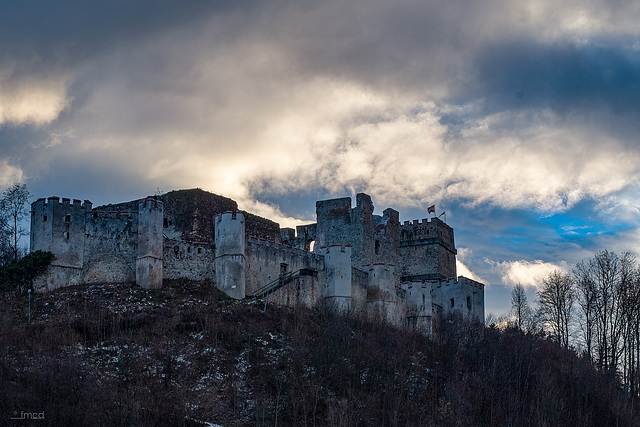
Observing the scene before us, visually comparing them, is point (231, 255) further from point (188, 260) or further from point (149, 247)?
point (149, 247)

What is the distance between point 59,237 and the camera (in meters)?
41.9

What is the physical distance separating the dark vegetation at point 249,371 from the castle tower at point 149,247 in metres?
0.92

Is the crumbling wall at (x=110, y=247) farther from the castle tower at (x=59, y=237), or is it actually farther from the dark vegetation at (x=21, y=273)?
the dark vegetation at (x=21, y=273)

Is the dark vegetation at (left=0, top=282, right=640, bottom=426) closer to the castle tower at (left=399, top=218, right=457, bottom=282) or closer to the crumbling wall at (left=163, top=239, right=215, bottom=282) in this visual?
the crumbling wall at (left=163, top=239, right=215, bottom=282)

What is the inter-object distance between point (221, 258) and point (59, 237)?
8.64m

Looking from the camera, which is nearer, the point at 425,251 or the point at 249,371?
the point at 249,371

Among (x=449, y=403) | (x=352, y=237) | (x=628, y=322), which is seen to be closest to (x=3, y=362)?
(x=449, y=403)

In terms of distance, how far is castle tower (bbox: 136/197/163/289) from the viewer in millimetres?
41719

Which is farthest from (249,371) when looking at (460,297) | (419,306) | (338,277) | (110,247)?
(460,297)

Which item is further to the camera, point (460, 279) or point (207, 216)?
point (460, 279)

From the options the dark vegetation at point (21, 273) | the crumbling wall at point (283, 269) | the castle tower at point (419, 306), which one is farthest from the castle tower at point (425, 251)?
the dark vegetation at point (21, 273)

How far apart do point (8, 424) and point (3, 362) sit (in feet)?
11.9

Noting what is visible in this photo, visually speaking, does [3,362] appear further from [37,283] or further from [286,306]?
[286,306]

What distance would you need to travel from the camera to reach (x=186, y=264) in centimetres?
4306
